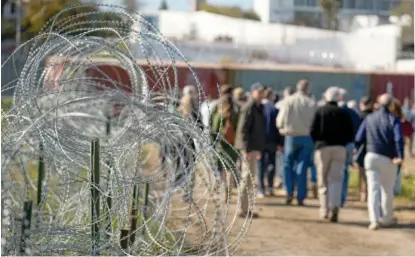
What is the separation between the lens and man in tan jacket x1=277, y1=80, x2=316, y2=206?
→ 11719mm

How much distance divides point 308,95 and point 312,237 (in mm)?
2464

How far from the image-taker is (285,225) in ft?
35.4

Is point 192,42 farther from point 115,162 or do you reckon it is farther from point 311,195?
point 115,162

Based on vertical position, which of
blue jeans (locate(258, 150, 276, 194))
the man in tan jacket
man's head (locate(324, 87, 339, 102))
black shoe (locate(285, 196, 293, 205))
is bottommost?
black shoe (locate(285, 196, 293, 205))

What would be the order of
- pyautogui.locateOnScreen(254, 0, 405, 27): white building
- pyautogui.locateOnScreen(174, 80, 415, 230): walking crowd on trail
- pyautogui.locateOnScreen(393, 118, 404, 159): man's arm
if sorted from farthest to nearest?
pyautogui.locateOnScreen(254, 0, 405, 27): white building, pyautogui.locateOnScreen(174, 80, 415, 230): walking crowd on trail, pyautogui.locateOnScreen(393, 118, 404, 159): man's arm

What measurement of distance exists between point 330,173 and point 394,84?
79.0ft

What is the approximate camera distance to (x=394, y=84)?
3441 centimetres

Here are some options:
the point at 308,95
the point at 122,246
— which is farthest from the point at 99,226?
the point at 308,95

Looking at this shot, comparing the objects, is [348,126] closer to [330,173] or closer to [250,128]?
[330,173]

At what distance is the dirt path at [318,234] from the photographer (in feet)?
30.3

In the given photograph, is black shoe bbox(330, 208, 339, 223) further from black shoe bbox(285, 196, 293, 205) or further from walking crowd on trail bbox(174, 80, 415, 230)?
black shoe bbox(285, 196, 293, 205)

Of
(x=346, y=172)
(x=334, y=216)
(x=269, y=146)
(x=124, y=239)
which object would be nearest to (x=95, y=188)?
(x=124, y=239)

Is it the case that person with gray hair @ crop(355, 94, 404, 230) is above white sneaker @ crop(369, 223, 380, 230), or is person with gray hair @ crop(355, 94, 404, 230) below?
above

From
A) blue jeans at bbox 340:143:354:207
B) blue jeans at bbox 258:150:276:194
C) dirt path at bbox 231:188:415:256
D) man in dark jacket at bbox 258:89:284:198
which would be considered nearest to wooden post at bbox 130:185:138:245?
dirt path at bbox 231:188:415:256
